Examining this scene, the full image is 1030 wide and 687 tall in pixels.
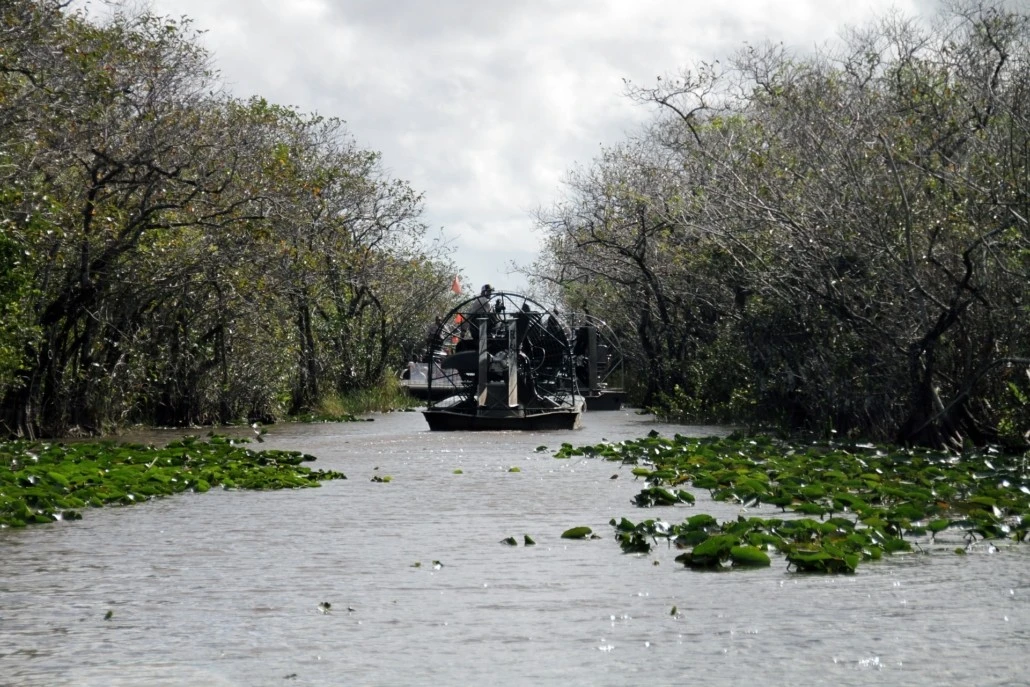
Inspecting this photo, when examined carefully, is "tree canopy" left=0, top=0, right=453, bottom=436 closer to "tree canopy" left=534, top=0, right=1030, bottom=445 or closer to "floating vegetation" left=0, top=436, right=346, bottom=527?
"floating vegetation" left=0, top=436, right=346, bottom=527

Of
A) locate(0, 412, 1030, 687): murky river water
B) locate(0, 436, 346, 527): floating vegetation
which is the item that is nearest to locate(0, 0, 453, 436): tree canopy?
locate(0, 436, 346, 527): floating vegetation

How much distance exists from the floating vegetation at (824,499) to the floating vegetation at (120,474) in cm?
496

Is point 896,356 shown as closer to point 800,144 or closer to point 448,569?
point 800,144

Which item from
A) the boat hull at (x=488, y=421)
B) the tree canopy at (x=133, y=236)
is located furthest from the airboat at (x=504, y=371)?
the tree canopy at (x=133, y=236)

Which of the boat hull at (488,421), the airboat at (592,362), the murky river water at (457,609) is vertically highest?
the airboat at (592,362)

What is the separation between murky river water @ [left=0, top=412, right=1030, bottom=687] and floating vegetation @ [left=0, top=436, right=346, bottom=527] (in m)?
0.54

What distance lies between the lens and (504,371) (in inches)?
1390

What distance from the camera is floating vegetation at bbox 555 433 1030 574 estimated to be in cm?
1187

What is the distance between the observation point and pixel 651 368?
4594 cm

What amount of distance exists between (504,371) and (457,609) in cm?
2534

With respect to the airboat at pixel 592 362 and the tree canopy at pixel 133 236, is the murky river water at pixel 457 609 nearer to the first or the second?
the tree canopy at pixel 133 236

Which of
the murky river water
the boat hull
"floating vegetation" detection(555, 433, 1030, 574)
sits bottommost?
the murky river water

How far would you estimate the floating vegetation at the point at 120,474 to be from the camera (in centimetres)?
1536

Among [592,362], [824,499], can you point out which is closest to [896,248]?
[824,499]
